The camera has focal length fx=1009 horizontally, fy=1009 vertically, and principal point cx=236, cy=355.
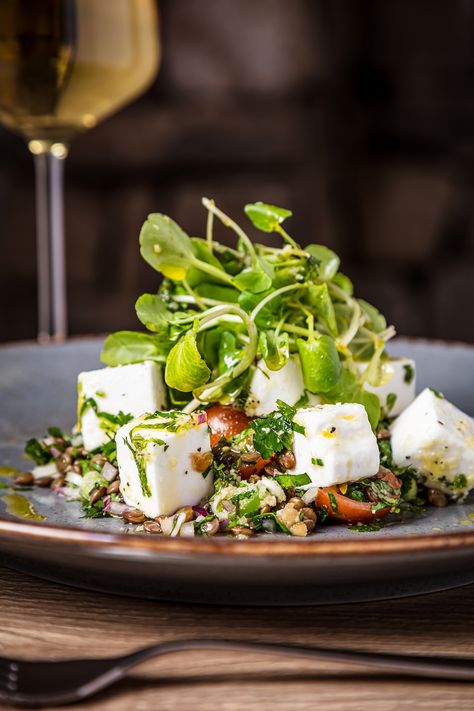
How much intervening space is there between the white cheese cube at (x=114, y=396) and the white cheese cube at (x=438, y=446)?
0.39 m

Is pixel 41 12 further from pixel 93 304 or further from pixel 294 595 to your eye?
pixel 93 304

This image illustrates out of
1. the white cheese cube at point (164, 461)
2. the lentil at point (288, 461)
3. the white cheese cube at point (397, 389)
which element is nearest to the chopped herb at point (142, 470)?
the white cheese cube at point (164, 461)

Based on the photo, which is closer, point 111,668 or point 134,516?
point 111,668

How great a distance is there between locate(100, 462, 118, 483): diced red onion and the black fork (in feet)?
1.73

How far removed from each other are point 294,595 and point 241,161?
357cm

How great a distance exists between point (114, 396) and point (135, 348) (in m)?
0.11

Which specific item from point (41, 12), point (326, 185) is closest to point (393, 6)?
point (326, 185)

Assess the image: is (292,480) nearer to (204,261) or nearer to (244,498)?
(244,498)

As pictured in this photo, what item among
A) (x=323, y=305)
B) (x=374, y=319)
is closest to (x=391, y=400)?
(x=374, y=319)

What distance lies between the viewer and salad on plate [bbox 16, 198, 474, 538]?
136cm

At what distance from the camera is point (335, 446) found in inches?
54.0

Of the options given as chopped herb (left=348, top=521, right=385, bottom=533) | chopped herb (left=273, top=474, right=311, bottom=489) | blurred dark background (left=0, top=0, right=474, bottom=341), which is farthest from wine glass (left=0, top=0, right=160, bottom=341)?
blurred dark background (left=0, top=0, right=474, bottom=341)

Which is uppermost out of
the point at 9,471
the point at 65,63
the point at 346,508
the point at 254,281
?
the point at 65,63

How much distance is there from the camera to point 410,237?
463 cm
